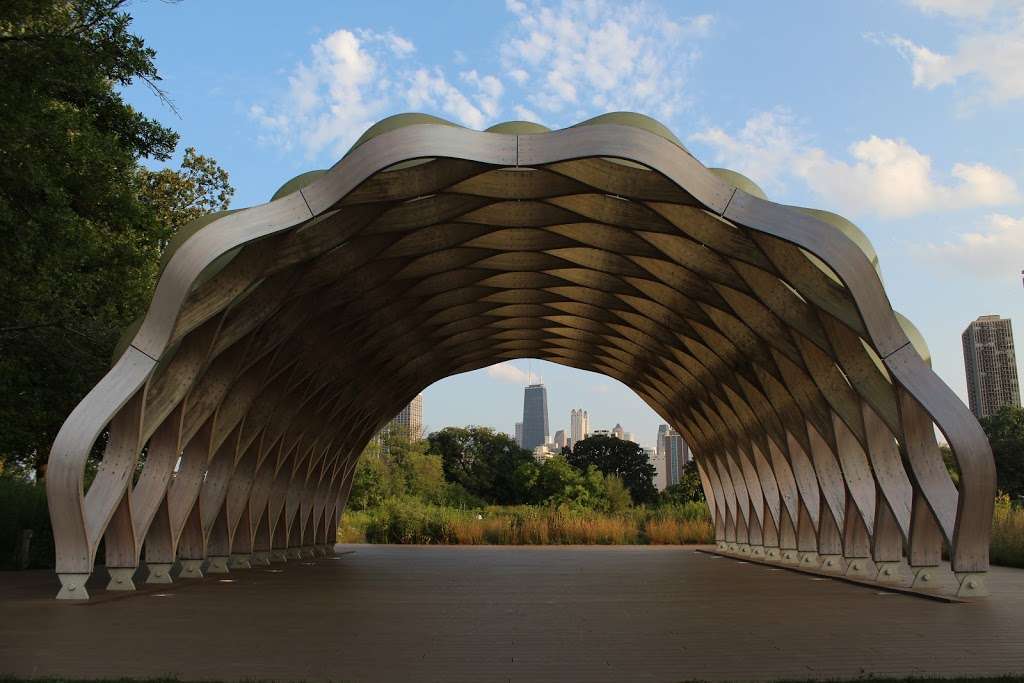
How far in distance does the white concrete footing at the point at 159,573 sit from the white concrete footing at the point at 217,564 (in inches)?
178

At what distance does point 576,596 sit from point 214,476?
10.9 metres

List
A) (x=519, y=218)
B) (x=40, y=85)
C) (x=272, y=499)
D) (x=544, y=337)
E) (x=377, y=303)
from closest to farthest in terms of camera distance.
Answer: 1. (x=40, y=85)
2. (x=519, y=218)
3. (x=377, y=303)
4. (x=272, y=499)
5. (x=544, y=337)

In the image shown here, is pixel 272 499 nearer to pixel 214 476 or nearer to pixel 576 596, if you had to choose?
pixel 214 476

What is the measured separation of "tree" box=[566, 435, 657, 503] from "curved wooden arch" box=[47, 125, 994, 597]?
218ft

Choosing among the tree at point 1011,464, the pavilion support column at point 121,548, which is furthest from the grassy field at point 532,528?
the tree at point 1011,464

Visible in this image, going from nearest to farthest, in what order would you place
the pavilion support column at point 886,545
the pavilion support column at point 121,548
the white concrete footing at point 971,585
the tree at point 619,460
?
1. the white concrete footing at point 971,585
2. the pavilion support column at point 121,548
3. the pavilion support column at point 886,545
4. the tree at point 619,460

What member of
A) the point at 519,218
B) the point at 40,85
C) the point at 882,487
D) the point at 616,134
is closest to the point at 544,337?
the point at 519,218

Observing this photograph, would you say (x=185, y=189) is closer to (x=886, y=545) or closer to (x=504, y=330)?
(x=504, y=330)

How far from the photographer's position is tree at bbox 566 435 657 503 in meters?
103

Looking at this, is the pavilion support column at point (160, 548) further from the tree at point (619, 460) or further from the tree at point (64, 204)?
the tree at point (619, 460)

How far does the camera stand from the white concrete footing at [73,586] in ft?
52.5

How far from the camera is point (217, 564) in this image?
82.6 feet

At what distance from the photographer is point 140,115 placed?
20891 mm

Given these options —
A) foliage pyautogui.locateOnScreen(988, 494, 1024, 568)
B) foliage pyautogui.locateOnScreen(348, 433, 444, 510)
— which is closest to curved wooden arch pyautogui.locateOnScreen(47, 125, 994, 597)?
foliage pyautogui.locateOnScreen(988, 494, 1024, 568)
